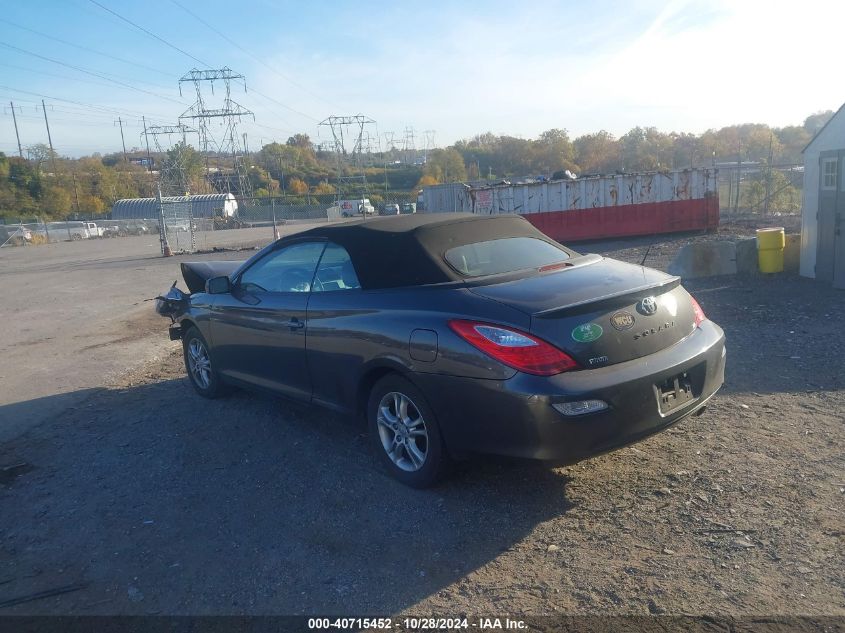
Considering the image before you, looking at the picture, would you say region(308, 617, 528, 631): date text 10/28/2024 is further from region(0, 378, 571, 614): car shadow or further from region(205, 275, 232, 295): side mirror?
region(205, 275, 232, 295): side mirror

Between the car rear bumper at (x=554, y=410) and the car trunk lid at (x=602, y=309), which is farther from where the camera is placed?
the car trunk lid at (x=602, y=309)

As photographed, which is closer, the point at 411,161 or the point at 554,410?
the point at 554,410

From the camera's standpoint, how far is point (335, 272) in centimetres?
505

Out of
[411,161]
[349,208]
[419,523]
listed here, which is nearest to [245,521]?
[419,523]

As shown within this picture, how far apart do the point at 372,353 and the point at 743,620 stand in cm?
244

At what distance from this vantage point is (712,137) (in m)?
50.2

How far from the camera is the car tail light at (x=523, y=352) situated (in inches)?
145

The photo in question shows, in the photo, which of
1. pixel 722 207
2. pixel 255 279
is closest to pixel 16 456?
pixel 255 279

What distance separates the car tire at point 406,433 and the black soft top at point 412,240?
68 centimetres

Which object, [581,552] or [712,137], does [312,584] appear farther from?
[712,137]

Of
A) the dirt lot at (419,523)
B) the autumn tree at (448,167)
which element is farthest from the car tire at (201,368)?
the autumn tree at (448,167)

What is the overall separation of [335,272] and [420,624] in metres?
2.66

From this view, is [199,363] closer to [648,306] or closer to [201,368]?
[201,368]

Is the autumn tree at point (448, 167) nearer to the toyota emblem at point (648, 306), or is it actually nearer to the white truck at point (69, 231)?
the white truck at point (69, 231)
